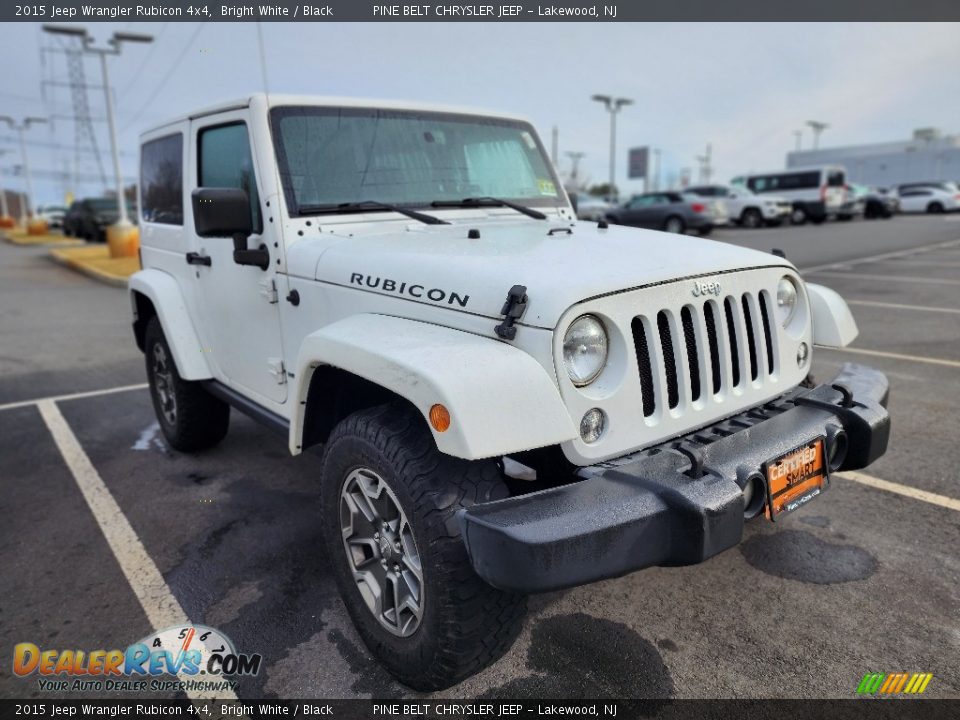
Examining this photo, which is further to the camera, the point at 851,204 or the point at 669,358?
the point at 851,204

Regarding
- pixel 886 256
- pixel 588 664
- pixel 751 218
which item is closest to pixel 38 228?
pixel 751 218

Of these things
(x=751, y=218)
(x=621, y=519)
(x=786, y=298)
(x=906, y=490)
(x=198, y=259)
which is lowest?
(x=906, y=490)

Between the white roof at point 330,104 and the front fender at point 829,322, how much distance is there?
1937 mm

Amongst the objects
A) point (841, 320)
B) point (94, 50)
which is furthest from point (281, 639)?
point (94, 50)

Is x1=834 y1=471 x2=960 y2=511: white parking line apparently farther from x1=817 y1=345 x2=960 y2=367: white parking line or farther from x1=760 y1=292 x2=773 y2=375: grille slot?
x1=817 y1=345 x2=960 y2=367: white parking line

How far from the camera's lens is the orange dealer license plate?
2211 millimetres

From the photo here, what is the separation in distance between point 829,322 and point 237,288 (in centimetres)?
277

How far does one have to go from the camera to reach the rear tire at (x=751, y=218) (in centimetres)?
2485

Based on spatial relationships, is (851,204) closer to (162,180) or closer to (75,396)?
(75,396)

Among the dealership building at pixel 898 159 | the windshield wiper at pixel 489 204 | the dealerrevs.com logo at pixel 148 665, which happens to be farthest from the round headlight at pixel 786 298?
the dealership building at pixel 898 159

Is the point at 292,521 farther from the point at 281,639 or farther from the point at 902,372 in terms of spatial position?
the point at 902,372

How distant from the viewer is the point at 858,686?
229 centimetres

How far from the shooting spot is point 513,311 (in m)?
2.10

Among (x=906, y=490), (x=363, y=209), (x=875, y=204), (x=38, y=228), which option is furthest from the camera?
(x=38, y=228)
